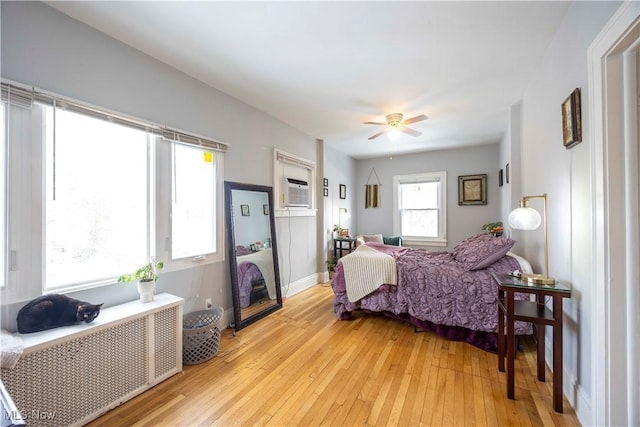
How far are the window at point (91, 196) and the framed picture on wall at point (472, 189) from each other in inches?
187

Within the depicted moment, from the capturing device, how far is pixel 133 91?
6.86 feet

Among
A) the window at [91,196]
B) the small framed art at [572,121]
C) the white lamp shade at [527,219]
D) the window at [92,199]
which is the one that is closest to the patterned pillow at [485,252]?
the white lamp shade at [527,219]

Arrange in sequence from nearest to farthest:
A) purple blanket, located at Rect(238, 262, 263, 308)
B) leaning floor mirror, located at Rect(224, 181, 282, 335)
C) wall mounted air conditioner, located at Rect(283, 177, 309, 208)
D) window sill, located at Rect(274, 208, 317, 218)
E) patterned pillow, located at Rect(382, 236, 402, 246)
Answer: leaning floor mirror, located at Rect(224, 181, 282, 335), purple blanket, located at Rect(238, 262, 263, 308), window sill, located at Rect(274, 208, 317, 218), wall mounted air conditioner, located at Rect(283, 177, 309, 208), patterned pillow, located at Rect(382, 236, 402, 246)

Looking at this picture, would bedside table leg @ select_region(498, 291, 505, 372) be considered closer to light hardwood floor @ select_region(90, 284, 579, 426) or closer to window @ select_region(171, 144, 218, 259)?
light hardwood floor @ select_region(90, 284, 579, 426)

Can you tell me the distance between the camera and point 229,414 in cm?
164

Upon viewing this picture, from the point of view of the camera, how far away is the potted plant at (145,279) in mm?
1977

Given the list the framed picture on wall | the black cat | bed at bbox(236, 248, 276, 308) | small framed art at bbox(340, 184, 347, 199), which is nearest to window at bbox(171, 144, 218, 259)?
bed at bbox(236, 248, 276, 308)

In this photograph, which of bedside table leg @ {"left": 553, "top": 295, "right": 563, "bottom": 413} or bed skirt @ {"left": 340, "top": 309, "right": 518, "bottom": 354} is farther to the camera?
bed skirt @ {"left": 340, "top": 309, "right": 518, "bottom": 354}

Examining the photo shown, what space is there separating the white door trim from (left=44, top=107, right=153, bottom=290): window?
300 centimetres

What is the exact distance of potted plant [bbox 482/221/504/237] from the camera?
12.6 ft

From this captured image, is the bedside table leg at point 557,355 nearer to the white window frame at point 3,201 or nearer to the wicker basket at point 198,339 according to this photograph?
the wicker basket at point 198,339

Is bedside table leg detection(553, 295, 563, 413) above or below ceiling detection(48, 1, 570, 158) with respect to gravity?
below

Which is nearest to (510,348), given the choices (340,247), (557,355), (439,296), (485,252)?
(557,355)

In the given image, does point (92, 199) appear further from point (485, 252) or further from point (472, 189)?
point (472, 189)
